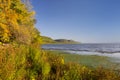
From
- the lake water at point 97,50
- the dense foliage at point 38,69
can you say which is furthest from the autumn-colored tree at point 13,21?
the dense foliage at point 38,69

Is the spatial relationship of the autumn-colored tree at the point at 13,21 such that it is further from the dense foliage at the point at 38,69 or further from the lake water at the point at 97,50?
the dense foliage at the point at 38,69

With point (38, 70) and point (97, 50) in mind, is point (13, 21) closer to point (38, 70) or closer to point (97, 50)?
point (38, 70)

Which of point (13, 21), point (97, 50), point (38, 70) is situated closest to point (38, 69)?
point (38, 70)

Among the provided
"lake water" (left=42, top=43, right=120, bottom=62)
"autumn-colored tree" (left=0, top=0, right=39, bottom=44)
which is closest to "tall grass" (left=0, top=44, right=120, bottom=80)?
A: "autumn-colored tree" (left=0, top=0, right=39, bottom=44)

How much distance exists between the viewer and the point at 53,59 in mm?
10836

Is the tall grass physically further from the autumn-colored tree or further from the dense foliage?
the autumn-colored tree

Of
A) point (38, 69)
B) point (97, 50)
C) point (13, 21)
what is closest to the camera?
point (38, 69)

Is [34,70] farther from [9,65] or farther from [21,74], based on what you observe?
[9,65]

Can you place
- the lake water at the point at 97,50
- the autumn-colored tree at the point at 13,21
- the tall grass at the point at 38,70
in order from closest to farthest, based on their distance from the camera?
1. the tall grass at the point at 38,70
2. the autumn-colored tree at the point at 13,21
3. the lake water at the point at 97,50

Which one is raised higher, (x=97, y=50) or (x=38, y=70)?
(x=97, y=50)

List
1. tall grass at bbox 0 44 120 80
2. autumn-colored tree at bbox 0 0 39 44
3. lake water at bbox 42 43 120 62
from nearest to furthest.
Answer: tall grass at bbox 0 44 120 80
autumn-colored tree at bbox 0 0 39 44
lake water at bbox 42 43 120 62

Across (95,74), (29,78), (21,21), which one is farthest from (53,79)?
(21,21)

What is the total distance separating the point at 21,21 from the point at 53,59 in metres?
26.7

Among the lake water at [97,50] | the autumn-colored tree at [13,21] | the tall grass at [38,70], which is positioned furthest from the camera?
the lake water at [97,50]
